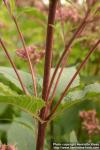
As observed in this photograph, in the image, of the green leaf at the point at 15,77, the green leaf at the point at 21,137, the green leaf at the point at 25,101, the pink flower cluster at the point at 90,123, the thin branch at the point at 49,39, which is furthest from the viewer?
the pink flower cluster at the point at 90,123

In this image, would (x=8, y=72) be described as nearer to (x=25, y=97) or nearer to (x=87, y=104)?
(x=25, y=97)

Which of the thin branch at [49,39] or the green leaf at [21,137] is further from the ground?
the thin branch at [49,39]

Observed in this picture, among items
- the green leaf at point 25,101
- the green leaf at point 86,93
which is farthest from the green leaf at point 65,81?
the green leaf at point 25,101

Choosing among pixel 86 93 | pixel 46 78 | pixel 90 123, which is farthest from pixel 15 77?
pixel 90 123

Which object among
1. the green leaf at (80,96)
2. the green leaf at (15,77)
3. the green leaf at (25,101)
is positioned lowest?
the green leaf at (25,101)

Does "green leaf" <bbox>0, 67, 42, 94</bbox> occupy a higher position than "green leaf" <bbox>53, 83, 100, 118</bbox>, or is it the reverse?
"green leaf" <bbox>0, 67, 42, 94</bbox>

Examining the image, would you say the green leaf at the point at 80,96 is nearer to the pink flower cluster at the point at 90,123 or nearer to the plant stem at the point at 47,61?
the plant stem at the point at 47,61

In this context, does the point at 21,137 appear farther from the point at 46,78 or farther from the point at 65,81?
the point at 46,78

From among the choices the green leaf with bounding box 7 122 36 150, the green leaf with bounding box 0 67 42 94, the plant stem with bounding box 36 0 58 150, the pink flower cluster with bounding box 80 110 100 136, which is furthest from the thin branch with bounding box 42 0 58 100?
the pink flower cluster with bounding box 80 110 100 136

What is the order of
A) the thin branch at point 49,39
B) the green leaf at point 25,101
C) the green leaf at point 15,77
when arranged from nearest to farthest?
the green leaf at point 25,101, the thin branch at point 49,39, the green leaf at point 15,77

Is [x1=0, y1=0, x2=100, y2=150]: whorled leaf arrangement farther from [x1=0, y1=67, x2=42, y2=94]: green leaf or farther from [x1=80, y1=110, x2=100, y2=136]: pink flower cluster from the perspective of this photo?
[x1=80, y1=110, x2=100, y2=136]: pink flower cluster

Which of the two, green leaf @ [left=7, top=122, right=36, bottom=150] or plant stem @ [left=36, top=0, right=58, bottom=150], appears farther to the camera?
green leaf @ [left=7, top=122, right=36, bottom=150]
